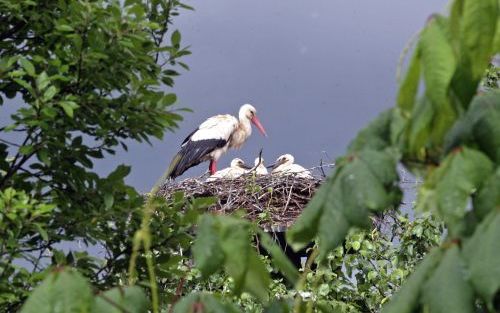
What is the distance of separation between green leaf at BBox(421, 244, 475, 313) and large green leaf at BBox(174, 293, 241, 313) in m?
0.32

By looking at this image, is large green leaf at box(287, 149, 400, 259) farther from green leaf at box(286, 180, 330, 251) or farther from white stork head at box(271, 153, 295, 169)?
white stork head at box(271, 153, 295, 169)

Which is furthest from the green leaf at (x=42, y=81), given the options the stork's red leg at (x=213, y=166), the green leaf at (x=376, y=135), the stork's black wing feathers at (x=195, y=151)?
the stork's red leg at (x=213, y=166)

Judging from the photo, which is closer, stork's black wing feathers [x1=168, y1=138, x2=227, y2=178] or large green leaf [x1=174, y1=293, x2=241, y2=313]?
large green leaf [x1=174, y1=293, x2=241, y2=313]

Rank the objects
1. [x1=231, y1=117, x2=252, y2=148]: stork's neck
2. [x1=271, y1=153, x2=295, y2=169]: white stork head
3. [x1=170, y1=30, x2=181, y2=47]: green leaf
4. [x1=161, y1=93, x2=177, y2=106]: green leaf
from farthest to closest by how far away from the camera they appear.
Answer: [x1=231, y1=117, x2=252, y2=148]: stork's neck
[x1=271, y1=153, x2=295, y2=169]: white stork head
[x1=170, y1=30, x2=181, y2=47]: green leaf
[x1=161, y1=93, x2=177, y2=106]: green leaf

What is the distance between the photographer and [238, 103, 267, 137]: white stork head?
695 inches

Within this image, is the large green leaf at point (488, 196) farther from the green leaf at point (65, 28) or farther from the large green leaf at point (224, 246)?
the green leaf at point (65, 28)

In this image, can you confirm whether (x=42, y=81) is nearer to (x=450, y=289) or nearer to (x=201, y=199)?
(x=201, y=199)

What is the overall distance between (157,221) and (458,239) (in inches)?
139

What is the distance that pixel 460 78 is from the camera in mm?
1138

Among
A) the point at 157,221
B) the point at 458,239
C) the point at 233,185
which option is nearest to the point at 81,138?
the point at 157,221

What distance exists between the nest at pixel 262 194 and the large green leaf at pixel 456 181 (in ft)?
36.4

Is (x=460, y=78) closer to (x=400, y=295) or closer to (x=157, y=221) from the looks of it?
(x=400, y=295)

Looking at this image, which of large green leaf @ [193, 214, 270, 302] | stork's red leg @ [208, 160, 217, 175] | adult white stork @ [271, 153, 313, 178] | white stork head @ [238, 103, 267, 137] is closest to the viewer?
large green leaf @ [193, 214, 270, 302]

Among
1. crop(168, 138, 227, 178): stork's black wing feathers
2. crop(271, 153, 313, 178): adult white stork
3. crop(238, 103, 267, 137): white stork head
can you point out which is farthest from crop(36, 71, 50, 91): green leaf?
crop(238, 103, 267, 137): white stork head
